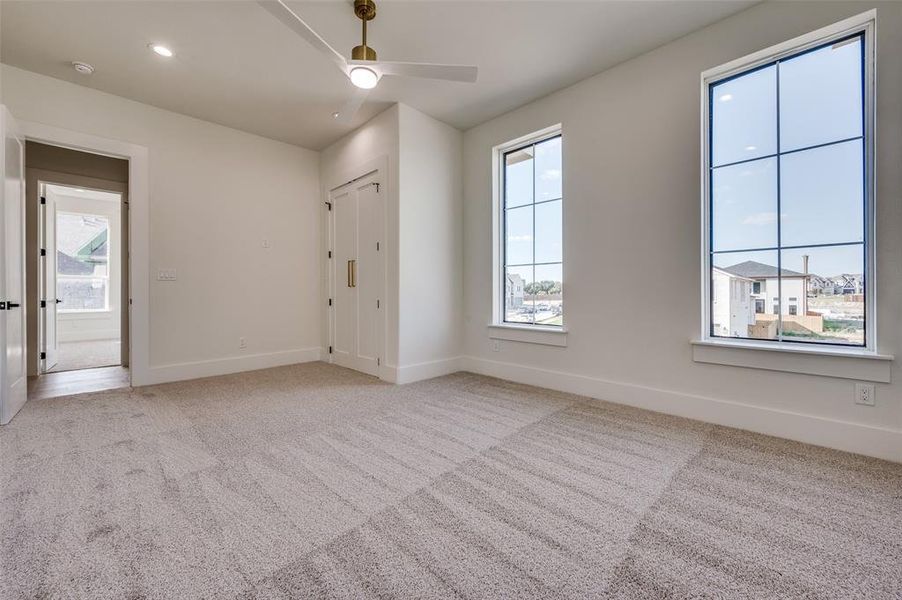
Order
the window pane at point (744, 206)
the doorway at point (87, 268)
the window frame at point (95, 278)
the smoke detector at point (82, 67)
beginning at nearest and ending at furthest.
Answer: the window pane at point (744, 206), the smoke detector at point (82, 67), the doorway at point (87, 268), the window frame at point (95, 278)

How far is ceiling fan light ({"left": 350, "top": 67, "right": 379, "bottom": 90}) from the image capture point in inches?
84.8

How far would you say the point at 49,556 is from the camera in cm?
138

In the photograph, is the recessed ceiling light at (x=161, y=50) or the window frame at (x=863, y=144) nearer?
the window frame at (x=863, y=144)

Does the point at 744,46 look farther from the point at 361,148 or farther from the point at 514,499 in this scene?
Result: the point at 361,148

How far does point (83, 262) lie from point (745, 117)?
10.7 meters

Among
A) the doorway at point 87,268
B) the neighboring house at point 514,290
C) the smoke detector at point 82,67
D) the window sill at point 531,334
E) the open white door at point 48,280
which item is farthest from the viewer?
the doorway at point 87,268

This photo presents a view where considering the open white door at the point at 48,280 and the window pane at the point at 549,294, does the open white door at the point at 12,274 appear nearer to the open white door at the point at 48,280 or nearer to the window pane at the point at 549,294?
the open white door at the point at 48,280

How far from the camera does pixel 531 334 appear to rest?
3.86 meters

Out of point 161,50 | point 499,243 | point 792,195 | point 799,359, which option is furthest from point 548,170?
point 161,50

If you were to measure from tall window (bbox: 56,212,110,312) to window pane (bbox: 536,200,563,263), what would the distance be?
28.7ft

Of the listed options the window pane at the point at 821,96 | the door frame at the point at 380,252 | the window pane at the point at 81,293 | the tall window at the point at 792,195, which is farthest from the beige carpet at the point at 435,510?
the window pane at the point at 81,293

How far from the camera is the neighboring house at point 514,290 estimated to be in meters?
4.17

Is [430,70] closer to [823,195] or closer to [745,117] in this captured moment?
[745,117]

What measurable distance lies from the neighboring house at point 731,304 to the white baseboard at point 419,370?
261cm
